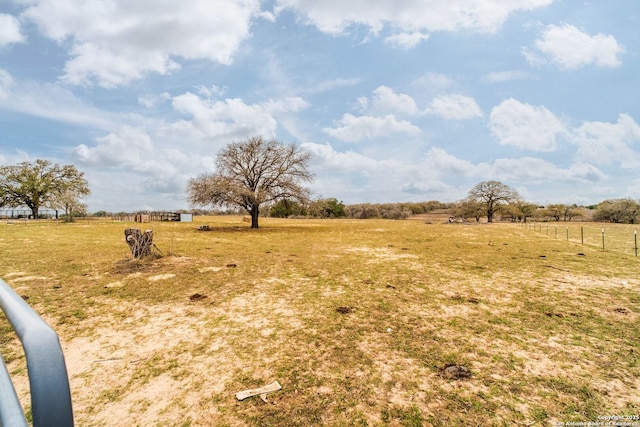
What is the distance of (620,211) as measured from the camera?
49406 mm

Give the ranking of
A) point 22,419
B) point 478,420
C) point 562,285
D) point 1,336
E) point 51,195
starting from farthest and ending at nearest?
point 51,195, point 562,285, point 1,336, point 478,420, point 22,419

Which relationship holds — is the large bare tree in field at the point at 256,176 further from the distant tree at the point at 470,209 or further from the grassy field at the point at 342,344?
the distant tree at the point at 470,209

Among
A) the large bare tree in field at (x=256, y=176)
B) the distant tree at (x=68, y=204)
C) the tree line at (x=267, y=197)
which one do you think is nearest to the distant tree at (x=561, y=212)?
the tree line at (x=267, y=197)

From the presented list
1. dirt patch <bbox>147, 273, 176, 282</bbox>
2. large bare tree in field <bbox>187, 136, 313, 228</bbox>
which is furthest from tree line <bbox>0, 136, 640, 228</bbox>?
dirt patch <bbox>147, 273, 176, 282</bbox>

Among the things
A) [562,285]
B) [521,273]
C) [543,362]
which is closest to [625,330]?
[543,362]

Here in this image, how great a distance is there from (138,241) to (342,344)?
860 centimetres

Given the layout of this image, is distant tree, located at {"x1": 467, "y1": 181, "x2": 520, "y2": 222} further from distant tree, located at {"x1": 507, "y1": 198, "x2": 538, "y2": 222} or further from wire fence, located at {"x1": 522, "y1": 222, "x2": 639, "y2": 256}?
wire fence, located at {"x1": 522, "y1": 222, "x2": 639, "y2": 256}

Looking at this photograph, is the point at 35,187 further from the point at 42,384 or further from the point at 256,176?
the point at 42,384

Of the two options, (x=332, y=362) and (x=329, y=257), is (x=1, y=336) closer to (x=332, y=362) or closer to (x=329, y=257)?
(x=332, y=362)

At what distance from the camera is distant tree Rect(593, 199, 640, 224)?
47.8 meters

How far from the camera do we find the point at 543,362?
157 inches

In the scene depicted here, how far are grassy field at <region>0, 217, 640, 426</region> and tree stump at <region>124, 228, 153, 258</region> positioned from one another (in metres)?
Result: 1.23

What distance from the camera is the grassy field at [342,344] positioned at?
10.5 feet

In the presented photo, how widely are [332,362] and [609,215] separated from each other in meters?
69.5
